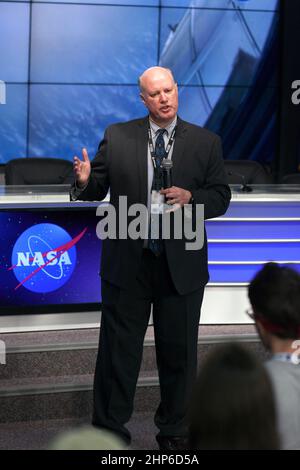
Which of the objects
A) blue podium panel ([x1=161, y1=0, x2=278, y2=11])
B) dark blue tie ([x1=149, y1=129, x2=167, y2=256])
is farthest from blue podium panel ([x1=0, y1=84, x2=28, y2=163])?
dark blue tie ([x1=149, y1=129, x2=167, y2=256])

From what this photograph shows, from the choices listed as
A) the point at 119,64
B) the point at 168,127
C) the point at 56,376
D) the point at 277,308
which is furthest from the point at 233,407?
the point at 119,64

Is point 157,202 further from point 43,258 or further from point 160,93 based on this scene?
point 43,258

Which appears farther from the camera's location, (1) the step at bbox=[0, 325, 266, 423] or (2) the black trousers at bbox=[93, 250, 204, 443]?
(1) the step at bbox=[0, 325, 266, 423]

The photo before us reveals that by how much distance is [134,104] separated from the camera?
8039mm

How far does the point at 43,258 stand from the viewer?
12.9 feet

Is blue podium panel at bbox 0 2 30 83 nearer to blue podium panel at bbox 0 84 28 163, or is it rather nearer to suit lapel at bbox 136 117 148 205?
blue podium panel at bbox 0 84 28 163

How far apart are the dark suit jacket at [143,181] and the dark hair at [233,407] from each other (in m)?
1.88

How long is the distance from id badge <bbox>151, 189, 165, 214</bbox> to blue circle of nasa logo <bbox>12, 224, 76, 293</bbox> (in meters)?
1.11

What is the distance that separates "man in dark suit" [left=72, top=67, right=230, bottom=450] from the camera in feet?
10.0

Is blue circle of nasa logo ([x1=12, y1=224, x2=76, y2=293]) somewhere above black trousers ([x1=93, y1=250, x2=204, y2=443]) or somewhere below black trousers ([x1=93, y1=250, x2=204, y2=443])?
above

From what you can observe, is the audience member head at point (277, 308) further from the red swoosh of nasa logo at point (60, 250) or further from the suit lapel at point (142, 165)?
the red swoosh of nasa logo at point (60, 250)
